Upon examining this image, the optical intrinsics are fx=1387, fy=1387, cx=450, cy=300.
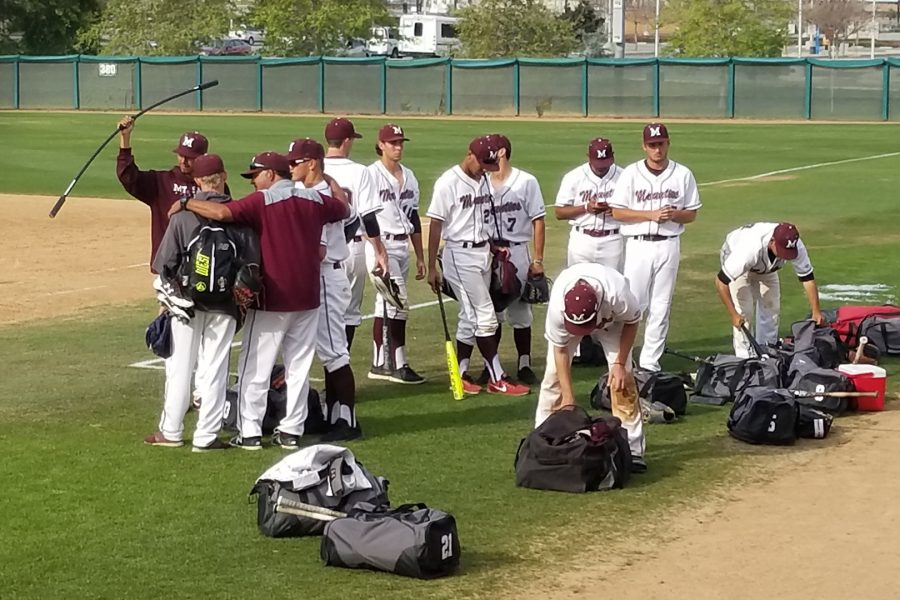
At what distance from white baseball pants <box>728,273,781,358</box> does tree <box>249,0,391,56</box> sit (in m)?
58.5

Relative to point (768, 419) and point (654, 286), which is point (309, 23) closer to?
point (654, 286)

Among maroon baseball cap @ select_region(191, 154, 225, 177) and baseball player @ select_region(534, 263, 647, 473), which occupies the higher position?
maroon baseball cap @ select_region(191, 154, 225, 177)

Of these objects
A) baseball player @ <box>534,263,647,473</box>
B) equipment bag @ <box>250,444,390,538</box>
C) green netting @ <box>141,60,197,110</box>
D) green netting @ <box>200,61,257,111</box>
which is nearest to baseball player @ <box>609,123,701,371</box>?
baseball player @ <box>534,263,647,473</box>

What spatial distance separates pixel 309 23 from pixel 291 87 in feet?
45.3

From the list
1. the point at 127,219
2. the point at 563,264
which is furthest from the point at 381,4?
the point at 563,264

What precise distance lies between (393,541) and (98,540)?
1661 millimetres

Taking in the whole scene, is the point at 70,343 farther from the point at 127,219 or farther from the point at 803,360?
the point at 127,219

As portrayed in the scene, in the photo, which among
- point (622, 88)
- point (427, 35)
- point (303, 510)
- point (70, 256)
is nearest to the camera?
point (303, 510)

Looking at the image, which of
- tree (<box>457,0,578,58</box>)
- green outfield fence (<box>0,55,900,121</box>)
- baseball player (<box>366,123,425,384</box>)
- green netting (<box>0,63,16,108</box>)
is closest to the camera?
baseball player (<box>366,123,425,384</box>)

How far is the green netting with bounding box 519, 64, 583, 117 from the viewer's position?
173 ft

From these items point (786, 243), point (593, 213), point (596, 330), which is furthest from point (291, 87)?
point (596, 330)

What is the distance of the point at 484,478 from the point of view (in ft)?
27.9

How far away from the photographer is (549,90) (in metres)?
53.2

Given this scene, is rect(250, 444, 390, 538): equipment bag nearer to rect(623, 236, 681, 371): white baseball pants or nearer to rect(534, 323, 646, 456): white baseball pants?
rect(534, 323, 646, 456): white baseball pants
